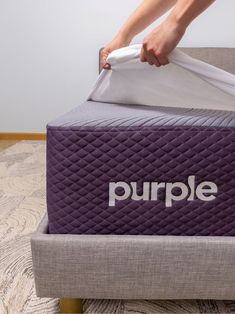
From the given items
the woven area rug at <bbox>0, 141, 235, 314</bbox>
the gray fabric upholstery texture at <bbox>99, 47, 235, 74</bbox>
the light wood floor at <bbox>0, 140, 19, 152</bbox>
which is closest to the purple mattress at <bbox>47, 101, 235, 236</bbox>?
the woven area rug at <bbox>0, 141, 235, 314</bbox>

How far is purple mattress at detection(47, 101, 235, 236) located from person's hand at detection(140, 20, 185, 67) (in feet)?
0.50

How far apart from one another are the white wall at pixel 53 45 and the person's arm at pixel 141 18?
210 centimetres

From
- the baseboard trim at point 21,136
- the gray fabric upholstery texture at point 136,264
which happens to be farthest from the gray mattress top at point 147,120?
the baseboard trim at point 21,136

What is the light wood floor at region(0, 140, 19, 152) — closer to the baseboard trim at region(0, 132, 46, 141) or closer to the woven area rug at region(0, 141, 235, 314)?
the baseboard trim at region(0, 132, 46, 141)

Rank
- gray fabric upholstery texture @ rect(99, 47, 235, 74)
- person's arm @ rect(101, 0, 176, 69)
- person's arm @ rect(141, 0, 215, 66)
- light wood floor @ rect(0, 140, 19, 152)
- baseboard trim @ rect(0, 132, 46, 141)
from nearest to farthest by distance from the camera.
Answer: person's arm @ rect(141, 0, 215, 66) < person's arm @ rect(101, 0, 176, 69) < gray fabric upholstery texture @ rect(99, 47, 235, 74) < light wood floor @ rect(0, 140, 19, 152) < baseboard trim @ rect(0, 132, 46, 141)

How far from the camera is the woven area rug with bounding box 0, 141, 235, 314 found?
1.04 meters

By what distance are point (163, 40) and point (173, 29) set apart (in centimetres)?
3

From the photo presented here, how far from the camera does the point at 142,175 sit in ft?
2.97

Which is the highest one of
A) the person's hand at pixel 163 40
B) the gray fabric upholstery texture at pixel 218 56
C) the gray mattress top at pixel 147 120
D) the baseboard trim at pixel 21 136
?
the person's hand at pixel 163 40

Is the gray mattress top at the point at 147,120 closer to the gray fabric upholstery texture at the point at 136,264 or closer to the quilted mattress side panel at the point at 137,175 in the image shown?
the quilted mattress side panel at the point at 137,175

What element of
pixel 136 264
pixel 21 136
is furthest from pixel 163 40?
pixel 21 136

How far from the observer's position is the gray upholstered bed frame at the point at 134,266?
898 millimetres

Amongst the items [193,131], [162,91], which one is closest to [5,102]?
[162,91]

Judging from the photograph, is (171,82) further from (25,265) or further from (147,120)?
(25,265)
